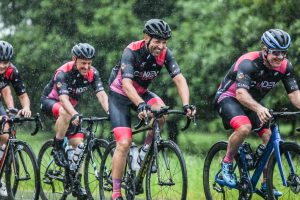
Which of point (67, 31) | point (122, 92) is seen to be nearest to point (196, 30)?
point (67, 31)

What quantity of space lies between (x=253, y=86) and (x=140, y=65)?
4.44ft

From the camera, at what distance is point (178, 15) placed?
75.9 ft

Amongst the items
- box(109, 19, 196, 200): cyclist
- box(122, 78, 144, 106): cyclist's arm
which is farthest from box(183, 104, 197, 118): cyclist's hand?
box(122, 78, 144, 106): cyclist's arm

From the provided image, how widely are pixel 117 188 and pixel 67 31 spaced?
1713cm

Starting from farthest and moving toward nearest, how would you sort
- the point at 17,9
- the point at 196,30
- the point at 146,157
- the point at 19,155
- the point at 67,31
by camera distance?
the point at 17,9
the point at 67,31
the point at 196,30
the point at 19,155
the point at 146,157

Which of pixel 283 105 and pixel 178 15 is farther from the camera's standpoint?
pixel 178 15

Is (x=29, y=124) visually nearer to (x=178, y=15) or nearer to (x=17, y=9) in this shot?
(x=17, y=9)

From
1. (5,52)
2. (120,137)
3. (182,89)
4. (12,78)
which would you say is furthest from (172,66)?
(12,78)

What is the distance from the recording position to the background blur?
18547 millimetres

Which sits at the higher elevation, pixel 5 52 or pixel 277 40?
pixel 5 52

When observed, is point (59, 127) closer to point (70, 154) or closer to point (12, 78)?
point (70, 154)

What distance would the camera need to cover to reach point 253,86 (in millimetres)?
9180

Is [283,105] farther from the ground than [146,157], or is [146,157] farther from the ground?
[283,105]

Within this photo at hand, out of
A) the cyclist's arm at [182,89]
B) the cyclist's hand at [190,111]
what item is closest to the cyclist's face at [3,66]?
the cyclist's arm at [182,89]
